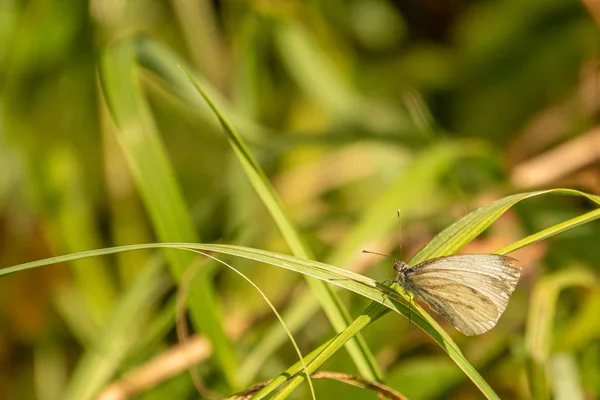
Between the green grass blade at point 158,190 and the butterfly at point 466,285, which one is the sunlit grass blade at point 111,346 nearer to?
the green grass blade at point 158,190

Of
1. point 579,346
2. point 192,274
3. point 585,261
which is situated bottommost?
point 579,346

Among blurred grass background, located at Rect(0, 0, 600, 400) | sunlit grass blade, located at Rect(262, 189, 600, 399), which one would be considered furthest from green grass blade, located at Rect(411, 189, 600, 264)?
blurred grass background, located at Rect(0, 0, 600, 400)

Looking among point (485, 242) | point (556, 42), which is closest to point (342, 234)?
point (485, 242)

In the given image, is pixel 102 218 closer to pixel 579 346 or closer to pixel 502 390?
pixel 502 390

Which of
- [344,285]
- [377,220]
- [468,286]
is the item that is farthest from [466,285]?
[377,220]

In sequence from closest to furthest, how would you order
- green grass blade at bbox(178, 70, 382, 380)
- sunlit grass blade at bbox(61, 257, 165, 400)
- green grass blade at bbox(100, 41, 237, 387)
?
green grass blade at bbox(178, 70, 382, 380)
green grass blade at bbox(100, 41, 237, 387)
sunlit grass blade at bbox(61, 257, 165, 400)

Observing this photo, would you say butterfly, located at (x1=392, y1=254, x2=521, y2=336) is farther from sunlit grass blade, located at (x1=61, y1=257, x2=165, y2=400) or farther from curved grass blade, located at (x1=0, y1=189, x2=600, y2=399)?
sunlit grass blade, located at (x1=61, y1=257, x2=165, y2=400)
